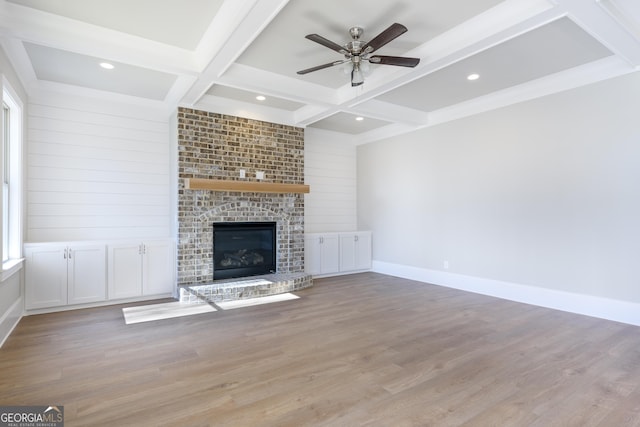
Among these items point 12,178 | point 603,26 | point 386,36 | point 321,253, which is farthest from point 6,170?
point 603,26

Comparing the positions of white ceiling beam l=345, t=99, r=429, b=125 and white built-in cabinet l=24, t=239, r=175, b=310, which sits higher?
white ceiling beam l=345, t=99, r=429, b=125

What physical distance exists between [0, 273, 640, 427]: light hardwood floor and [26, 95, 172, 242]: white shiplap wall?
1298 mm

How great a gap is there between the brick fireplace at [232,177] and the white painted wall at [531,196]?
81.4 inches

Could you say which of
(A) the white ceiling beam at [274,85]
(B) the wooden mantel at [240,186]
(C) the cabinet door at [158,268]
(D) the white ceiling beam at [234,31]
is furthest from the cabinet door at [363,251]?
(D) the white ceiling beam at [234,31]

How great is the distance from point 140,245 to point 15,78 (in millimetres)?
2342

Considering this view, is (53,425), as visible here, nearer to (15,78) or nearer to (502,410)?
(502,410)

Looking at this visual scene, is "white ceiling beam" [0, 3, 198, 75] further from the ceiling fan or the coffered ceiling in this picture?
the ceiling fan

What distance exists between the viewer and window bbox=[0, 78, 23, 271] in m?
3.78

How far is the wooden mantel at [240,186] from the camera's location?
15.9ft

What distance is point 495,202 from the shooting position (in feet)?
16.5

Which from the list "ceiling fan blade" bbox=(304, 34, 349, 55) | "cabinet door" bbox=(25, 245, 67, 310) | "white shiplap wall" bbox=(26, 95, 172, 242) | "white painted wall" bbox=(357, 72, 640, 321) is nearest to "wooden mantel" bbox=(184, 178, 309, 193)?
"white shiplap wall" bbox=(26, 95, 172, 242)

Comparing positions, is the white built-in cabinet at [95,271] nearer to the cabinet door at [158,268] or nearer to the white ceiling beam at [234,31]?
the cabinet door at [158,268]

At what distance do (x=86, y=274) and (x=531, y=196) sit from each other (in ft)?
19.5

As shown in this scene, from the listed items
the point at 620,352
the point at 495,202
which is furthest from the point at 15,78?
the point at 620,352
